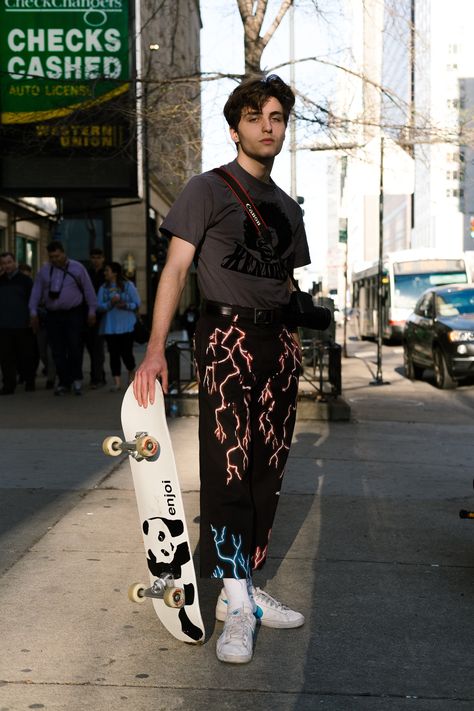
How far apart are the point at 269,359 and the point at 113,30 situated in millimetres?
12718

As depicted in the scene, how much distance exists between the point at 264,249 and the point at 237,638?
1.35 metres

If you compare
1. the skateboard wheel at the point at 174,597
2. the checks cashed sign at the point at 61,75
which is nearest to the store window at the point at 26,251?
the checks cashed sign at the point at 61,75

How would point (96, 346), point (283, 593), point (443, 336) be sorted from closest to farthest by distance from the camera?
1. point (283, 593)
2. point (96, 346)
3. point (443, 336)

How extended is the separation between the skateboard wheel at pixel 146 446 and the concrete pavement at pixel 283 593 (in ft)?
2.27

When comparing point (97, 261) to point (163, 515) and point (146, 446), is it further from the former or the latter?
point (146, 446)

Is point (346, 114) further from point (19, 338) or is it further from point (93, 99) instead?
point (19, 338)

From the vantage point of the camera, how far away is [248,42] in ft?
42.7

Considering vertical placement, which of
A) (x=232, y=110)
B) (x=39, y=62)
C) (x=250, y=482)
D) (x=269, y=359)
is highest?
(x=39, y=62)

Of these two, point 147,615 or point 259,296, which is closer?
point 259,296

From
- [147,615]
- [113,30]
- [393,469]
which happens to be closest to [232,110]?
[147,615]

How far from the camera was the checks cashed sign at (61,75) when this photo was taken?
1473 cm

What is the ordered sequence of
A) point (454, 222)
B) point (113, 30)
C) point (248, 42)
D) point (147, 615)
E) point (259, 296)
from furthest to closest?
1. point (454, 222)
2. point (113, 30)
3. point (248, 42)
4. point (147, 615)
5. point (259, 296)

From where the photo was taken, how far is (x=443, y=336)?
16906 millimetres

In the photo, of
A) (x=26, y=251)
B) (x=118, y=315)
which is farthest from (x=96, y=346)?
(x=26, y=251)
